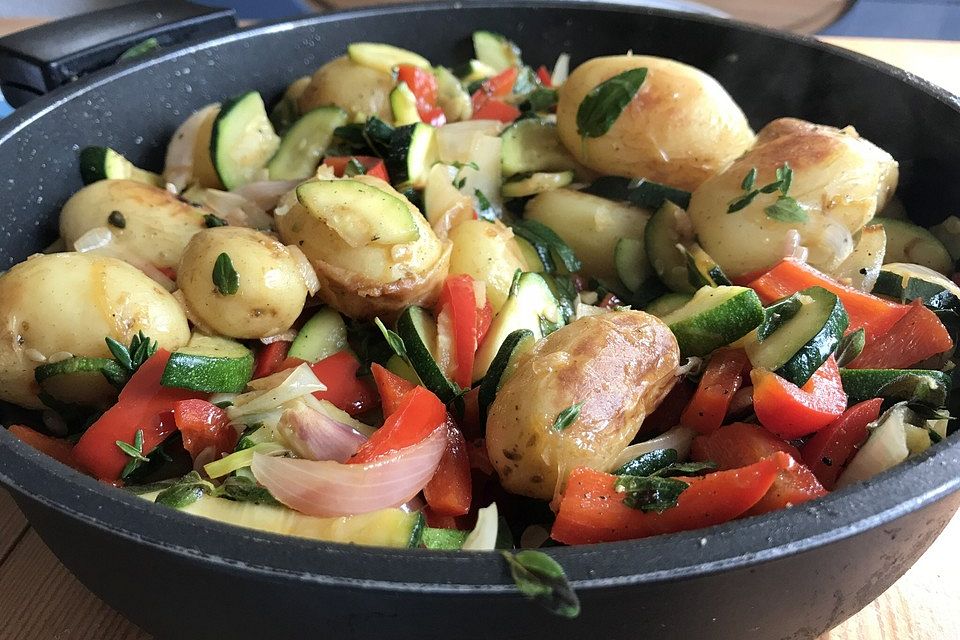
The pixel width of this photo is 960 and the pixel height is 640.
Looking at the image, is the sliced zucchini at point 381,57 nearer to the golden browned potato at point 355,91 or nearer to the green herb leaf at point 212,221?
the golden browned potato at point 355,91

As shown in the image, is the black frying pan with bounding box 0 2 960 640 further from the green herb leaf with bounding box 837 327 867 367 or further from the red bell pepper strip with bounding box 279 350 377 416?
the red bell pepper strip with bounding box 279 350 377 416

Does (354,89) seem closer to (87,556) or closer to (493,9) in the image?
(493,9)

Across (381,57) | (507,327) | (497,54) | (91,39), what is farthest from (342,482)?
(497,54)

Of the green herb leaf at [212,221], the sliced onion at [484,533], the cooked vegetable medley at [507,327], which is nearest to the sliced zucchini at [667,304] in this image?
the cooked vegetable medley at [507,327]

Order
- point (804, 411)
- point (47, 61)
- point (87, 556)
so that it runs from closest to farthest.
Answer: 1. point (87, 556)
2. point (804, 411)
3. point (47, 61)

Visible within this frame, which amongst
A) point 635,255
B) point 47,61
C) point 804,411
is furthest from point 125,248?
point 804,411

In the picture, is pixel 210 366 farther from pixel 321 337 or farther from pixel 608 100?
pixel 608 100
